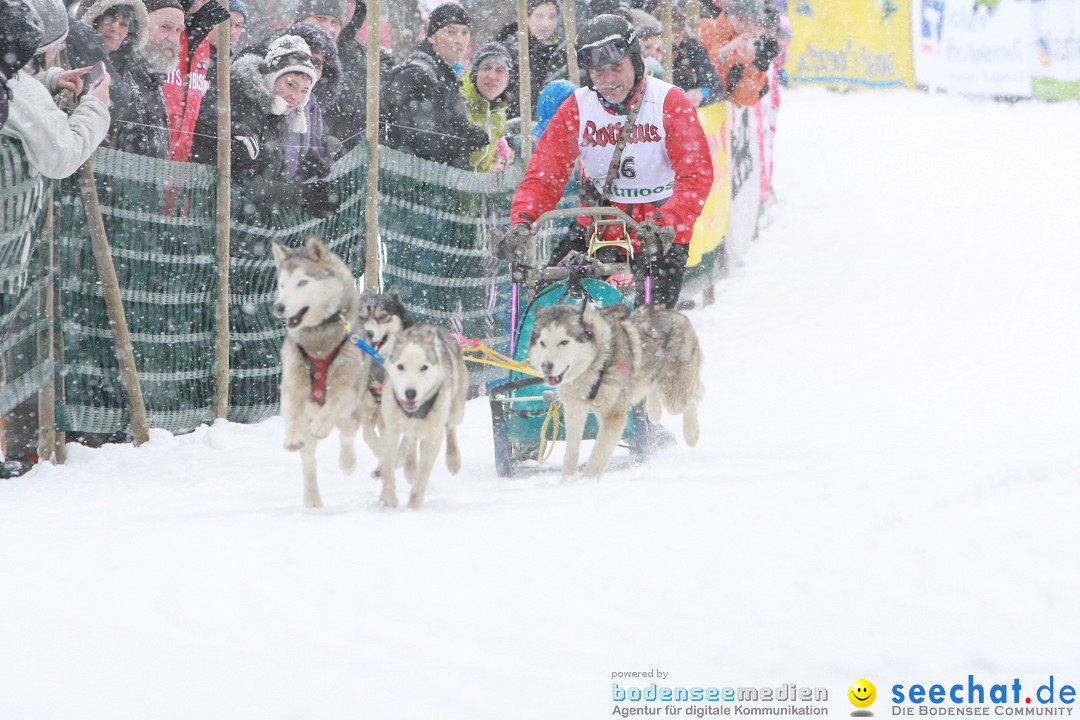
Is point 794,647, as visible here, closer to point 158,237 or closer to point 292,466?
point 292,466

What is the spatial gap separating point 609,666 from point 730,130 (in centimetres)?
941

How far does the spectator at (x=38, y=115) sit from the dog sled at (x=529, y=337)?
1875mm

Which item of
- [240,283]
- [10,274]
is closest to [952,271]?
[240,283]

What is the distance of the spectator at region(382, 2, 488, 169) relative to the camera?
24.1ft

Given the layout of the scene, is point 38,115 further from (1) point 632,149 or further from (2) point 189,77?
(1) point 632,149

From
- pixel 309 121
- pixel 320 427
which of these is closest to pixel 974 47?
pixel 309 121

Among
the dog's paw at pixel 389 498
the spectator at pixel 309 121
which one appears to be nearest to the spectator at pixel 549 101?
the spectator at pixel 309 121

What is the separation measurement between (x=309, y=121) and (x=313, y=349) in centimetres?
296

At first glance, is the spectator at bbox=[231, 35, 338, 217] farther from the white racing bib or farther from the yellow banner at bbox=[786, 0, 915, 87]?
the yellow banner at bbox=[786, 0, 915, 87]

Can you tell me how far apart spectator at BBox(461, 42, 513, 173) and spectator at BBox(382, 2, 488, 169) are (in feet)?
0.59

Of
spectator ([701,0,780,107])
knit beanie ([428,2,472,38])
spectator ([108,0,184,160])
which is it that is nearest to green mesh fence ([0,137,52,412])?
spectator ([108,0,184,160])

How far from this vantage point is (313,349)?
408 cm

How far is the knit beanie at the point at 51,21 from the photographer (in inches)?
186

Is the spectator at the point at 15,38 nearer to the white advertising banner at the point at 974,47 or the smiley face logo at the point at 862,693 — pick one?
the smiley face logo at the point at 862,693
